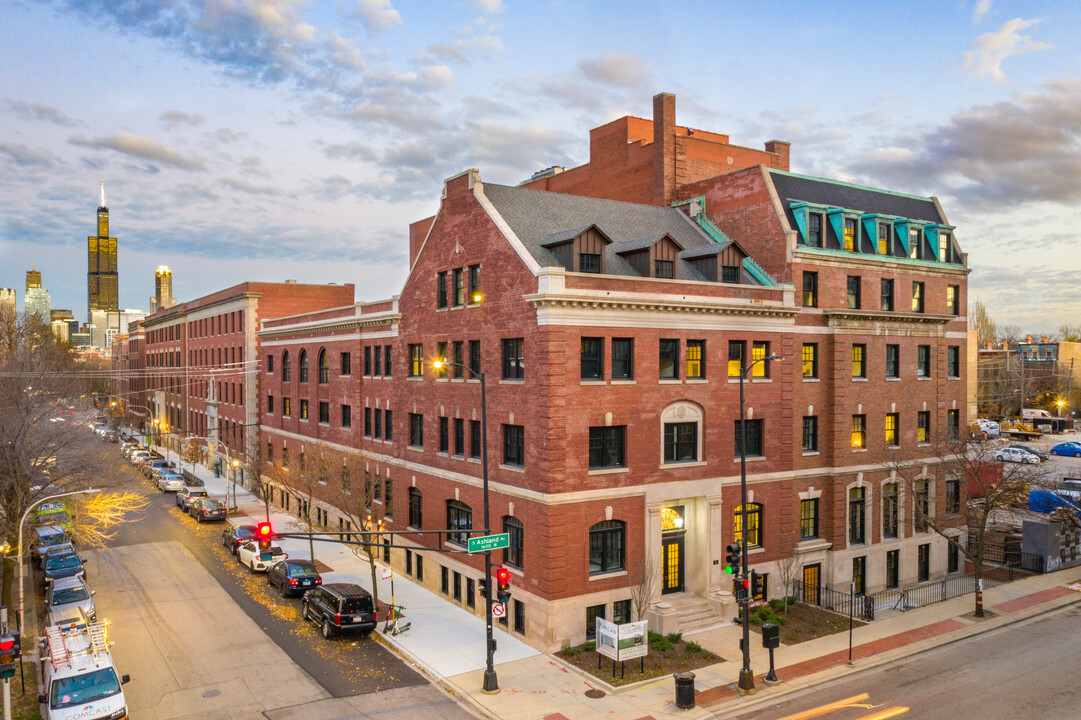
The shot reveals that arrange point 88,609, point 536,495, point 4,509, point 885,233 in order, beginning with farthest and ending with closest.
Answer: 1. point 885,233
2. point 4,509
3. point 88,609
4. point 536,495

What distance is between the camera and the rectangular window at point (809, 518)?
35.3 meters

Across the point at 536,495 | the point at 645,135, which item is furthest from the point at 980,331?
the point at 536,495

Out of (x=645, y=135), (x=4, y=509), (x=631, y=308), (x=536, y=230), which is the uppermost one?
(x=645, y=135)

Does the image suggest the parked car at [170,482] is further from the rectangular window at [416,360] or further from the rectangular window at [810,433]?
the rectangular window at [810,433]

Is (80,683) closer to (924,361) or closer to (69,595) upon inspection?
(69,595)

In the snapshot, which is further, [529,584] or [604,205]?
[604,205]

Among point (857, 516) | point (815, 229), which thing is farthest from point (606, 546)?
point (815, 229)

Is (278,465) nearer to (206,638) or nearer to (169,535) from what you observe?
(169,535)

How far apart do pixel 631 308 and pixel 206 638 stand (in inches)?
841

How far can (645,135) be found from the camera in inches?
1869

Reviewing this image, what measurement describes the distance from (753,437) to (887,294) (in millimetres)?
11739

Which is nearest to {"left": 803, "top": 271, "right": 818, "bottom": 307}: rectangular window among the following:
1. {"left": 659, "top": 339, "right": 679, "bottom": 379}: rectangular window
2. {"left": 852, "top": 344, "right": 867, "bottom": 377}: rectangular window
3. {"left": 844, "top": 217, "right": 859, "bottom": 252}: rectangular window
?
{"left": 844, "top": 217, "right": 859, "bottom": 252}: rectangular window

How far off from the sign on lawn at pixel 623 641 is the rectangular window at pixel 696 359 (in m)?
11.1

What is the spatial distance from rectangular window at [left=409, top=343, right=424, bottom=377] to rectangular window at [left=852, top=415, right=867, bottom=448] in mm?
21912
